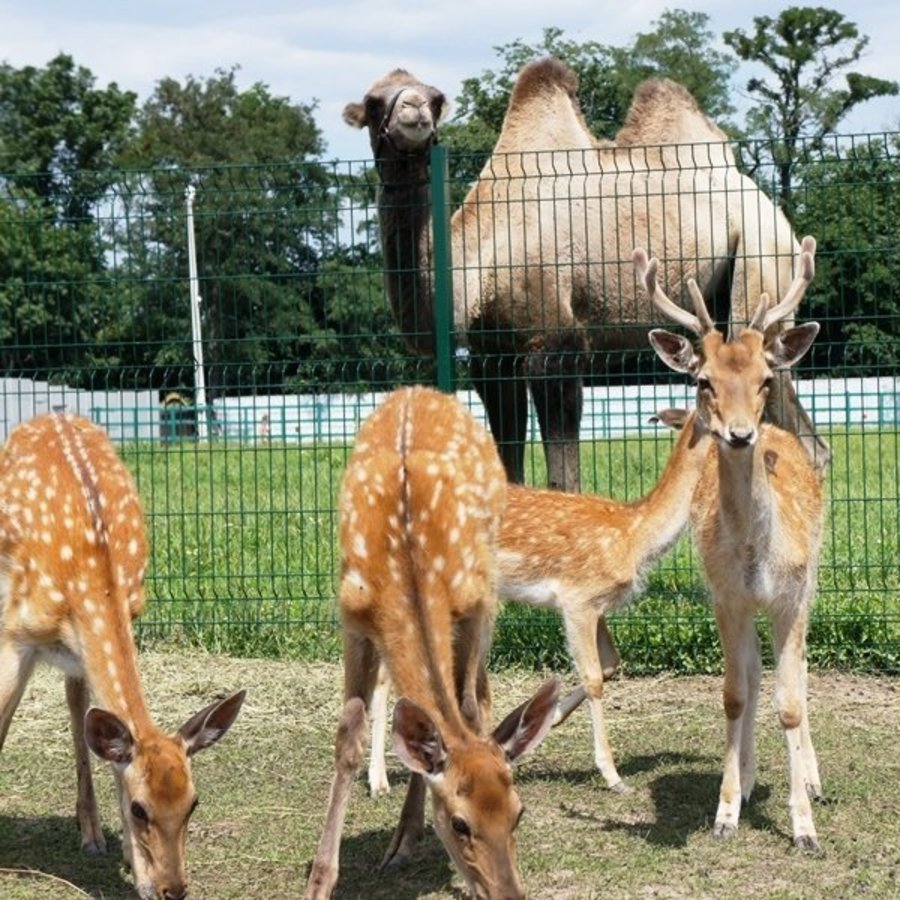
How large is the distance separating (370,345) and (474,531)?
4215mm

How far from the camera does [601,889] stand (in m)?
5.85

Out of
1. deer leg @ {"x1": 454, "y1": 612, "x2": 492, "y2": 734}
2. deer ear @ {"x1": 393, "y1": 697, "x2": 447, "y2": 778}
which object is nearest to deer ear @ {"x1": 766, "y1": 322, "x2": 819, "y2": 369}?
deer leg @ {"x1": 454, "y1": 612, "x2": 492, "y2": 734}

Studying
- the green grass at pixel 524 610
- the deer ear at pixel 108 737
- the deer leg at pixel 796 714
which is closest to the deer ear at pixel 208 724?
the deer ear at pixel 108 737

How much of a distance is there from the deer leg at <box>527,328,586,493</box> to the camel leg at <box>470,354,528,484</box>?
12 centimetres

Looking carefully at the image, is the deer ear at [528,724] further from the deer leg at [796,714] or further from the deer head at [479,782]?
the deer leg at [796,714]

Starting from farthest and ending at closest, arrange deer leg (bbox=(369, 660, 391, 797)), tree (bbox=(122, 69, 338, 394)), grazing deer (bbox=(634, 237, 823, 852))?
tree (bbox=(122, 69, 338, 394))
deer leg (bbox=(369, 660, 391, 797))
grazing deer (bbox=(634, 237, 823, 852))

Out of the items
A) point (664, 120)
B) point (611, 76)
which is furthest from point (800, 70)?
point (664, 120)

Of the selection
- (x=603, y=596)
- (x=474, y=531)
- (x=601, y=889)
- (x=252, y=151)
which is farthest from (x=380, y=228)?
(x=252, y=151)

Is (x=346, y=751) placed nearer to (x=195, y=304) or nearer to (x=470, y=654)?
(x=470, y=654)

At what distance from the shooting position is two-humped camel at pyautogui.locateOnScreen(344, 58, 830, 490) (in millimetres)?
10062

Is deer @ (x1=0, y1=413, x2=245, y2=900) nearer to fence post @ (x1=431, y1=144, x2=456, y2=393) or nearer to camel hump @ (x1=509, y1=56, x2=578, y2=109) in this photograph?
fence post @ (x1=431, y1=144, x2=456, y2=393)

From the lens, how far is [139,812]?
5270mm

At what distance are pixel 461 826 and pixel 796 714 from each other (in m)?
2.05

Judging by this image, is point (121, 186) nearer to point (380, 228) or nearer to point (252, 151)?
point (380, 228)
